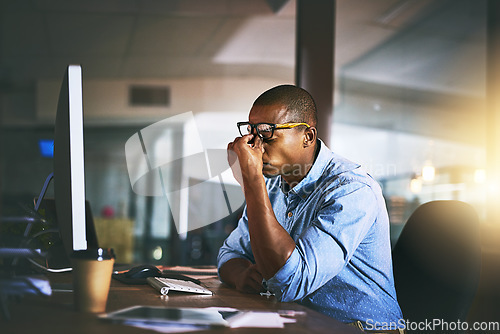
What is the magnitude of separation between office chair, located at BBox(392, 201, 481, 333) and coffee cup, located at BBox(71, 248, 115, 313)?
100 centimetres

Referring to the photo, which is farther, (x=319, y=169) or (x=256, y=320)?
(x=319, y=169)

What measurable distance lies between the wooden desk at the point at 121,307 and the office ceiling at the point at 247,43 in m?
2.71

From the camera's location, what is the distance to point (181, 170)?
216 cm

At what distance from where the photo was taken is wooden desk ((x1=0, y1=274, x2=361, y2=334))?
83 centimetres

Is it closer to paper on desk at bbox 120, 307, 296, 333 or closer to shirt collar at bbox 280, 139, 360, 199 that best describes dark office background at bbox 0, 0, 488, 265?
shirt collar at bbox 280, 139, 360, 199

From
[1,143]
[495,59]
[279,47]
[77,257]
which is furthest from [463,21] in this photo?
[1,143]

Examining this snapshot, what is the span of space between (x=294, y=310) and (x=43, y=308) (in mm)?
533

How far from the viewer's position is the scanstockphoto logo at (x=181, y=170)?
200 cm

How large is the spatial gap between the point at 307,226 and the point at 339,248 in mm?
204

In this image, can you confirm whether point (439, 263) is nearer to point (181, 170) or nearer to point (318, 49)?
point (181, 170)

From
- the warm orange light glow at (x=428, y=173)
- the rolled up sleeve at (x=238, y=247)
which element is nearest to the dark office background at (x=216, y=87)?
the warm orange light glow at (x=428, y=173)

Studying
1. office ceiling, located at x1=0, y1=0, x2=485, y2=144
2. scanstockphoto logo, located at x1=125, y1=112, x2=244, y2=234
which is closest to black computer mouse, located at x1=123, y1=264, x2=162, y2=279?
scanstockphoto logo, located at x1=125, y1=112, x2=244, y2=234

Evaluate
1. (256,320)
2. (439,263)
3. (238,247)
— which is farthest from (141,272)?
(439,263)

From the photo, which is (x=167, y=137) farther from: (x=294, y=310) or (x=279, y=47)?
(x=294, y=310)
